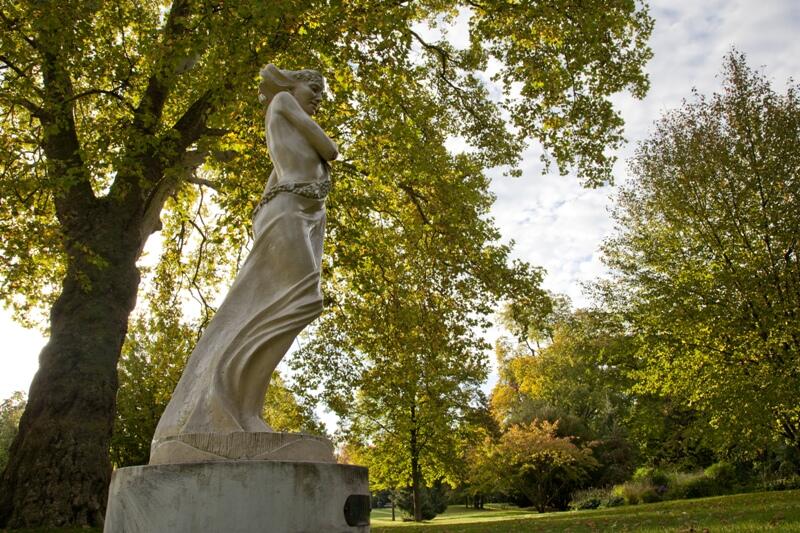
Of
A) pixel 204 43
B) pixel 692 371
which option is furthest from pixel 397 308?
pixel 692 371

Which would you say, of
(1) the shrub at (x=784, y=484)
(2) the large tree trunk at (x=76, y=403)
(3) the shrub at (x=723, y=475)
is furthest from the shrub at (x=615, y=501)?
(2) the large tree trunk at (x=76, y=403)

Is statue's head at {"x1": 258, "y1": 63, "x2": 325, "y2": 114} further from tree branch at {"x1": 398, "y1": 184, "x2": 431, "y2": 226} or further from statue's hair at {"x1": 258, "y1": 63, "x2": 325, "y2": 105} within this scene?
tree branch at {"x1": 398, "y1": 184, "x2": 431, "y2": 226}

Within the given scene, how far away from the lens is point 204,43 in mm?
10867

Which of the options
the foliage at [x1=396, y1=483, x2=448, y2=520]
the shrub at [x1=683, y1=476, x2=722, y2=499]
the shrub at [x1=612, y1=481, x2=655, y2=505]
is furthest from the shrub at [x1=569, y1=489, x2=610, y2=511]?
the foliage at [x1=396, y1=483, x2=448, y2=520]

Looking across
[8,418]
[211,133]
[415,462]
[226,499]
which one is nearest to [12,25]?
[211,133]

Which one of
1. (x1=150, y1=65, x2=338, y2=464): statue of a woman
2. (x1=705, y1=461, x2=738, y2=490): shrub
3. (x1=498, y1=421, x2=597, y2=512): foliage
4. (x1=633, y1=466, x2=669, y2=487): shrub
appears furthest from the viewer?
(x1=498, y1=421, x2=597, y2=512): foliage

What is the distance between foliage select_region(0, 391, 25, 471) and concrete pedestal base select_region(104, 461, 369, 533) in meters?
39.0

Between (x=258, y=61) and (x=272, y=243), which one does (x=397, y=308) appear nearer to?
(x=258, y=61)

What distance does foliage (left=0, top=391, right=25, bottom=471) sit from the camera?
36.3 m

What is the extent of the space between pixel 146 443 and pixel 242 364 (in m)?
29.1

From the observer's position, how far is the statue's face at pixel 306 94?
17.6 feet

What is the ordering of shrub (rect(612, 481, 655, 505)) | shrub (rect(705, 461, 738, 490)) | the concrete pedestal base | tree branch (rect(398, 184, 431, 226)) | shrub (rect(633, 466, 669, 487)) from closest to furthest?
1. the concrete pedestal base
2. tree branch (rect(398, 184, 431, 226))
3. shrub (rect(612, 481, 655, 505))
4. shrub (rect(705, 461, 738, 490))
5. shrub (rect(633, 466, 669, 487))

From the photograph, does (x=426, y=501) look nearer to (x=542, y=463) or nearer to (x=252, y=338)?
(x=542, y=463)

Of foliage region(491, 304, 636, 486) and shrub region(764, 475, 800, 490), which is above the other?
foliage region(491, 304, 636, 486)
